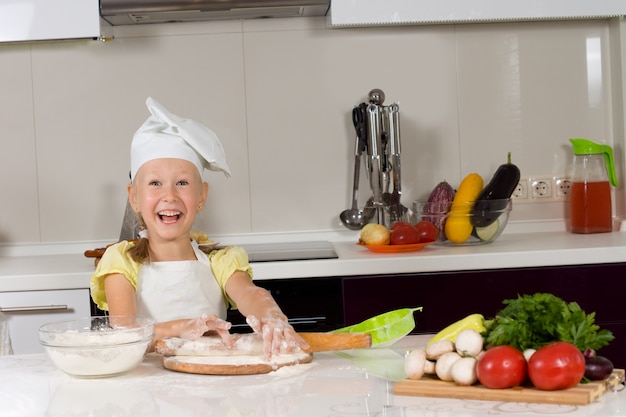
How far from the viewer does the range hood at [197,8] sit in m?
2.57

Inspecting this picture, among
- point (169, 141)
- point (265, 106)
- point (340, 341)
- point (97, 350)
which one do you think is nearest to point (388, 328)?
point (340, 341)

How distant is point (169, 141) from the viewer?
1.71m

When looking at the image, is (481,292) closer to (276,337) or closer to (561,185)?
(561,185)

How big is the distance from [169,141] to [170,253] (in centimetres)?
25

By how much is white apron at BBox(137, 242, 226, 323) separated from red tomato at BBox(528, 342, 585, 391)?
34.8 inches

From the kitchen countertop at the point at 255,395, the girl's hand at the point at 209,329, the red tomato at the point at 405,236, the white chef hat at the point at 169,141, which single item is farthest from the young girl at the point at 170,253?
the red tomato at the point at 405,236

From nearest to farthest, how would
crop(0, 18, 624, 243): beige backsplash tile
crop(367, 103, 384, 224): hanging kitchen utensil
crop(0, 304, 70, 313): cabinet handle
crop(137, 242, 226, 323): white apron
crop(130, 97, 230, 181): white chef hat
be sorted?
1. crop(130, 97, 230, 181): white chef hat
2. crop(137, 242, 226, 323): white apron
3. crop(0, 304, 70, 313): cabinet handle
4. crop(367, 103, 384, 224): hanging kitchen utensil
5. crop(0, 18, 624, 243): beige backsplash tile

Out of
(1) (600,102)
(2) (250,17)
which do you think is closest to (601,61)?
(1) (600,102)

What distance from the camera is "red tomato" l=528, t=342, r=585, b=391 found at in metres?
1.09

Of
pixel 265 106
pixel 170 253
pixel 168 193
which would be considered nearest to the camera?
pixel 168 193

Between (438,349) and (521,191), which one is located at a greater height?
(521,191)

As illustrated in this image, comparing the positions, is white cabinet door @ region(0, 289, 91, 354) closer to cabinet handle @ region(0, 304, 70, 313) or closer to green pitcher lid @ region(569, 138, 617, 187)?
cabinet handle @ region(0, 304, 70, 313)

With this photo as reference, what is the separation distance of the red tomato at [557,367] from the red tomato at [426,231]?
1423 millimetres

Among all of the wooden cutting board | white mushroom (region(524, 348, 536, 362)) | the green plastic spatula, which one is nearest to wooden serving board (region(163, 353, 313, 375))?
the wooden cutting board
